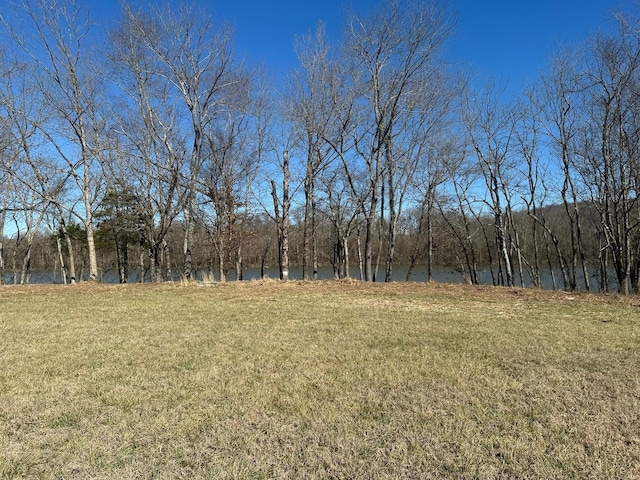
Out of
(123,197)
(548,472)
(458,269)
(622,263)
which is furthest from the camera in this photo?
(458,269)

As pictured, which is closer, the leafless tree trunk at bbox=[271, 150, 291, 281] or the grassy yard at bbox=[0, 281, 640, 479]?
the grassy yard at bbox=[0, 281, 640, 479]

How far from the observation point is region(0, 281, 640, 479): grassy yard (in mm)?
2086

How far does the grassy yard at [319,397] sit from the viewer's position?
2.09 m

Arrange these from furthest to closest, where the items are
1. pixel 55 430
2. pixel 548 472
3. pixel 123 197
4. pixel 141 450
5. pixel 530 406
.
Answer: pixel 123 197 < pixel 530 406 < pixel 55 430 < pixel 141 450 < pixel 548 472

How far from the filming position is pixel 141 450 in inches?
86.7

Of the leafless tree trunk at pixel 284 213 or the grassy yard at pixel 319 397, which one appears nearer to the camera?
the grassy yard at pixel 319 397

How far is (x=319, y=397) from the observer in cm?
295

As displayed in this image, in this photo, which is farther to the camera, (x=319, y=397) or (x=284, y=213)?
(x=284, y=213)

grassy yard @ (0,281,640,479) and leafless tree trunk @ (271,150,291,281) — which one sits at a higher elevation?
leafless tree trunk @ (271,150,291,281)

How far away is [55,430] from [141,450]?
2.30ft

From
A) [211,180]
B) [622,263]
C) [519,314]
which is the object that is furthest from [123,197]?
[622,263]

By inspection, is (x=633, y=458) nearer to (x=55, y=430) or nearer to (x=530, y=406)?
(x=530, y=406)

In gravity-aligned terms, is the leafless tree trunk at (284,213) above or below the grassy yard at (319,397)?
above

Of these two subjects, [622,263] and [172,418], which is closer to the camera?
[172,418]
